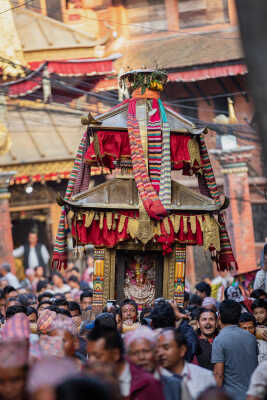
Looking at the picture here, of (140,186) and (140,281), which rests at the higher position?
(140,186)

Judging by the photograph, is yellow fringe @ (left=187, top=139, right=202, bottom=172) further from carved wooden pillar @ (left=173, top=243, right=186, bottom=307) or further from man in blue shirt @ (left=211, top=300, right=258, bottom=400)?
man in blue shirt @ (left=211, top=300, right=258, bottom=400)

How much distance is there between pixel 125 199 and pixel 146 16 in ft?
58.5

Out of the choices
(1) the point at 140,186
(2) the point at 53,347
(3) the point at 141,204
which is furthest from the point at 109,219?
(2) the point at 53,347

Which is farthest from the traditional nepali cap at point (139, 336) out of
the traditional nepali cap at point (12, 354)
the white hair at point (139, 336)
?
the traditional nepali cap at point (12, 354)

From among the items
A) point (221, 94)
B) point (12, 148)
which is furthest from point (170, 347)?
point (221, 94)

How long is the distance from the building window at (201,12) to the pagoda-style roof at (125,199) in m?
17.2

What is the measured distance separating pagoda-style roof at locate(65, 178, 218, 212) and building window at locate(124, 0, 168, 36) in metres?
17.2

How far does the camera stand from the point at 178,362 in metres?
5.98

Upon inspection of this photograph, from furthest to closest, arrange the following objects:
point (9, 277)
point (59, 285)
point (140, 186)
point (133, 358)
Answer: point (9, 277), point (59, 285), point (140, 186), point (133, 358)

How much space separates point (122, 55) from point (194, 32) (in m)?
2.47

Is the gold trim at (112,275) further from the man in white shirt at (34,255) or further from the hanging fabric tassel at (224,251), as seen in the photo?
the man in white shirt at (34,255)

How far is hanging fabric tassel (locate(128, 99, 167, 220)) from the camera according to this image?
952 cm

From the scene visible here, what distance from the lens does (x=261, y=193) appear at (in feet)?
72.8

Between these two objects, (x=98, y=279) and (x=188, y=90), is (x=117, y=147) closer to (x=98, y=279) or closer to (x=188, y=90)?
(x=98, y=279)
